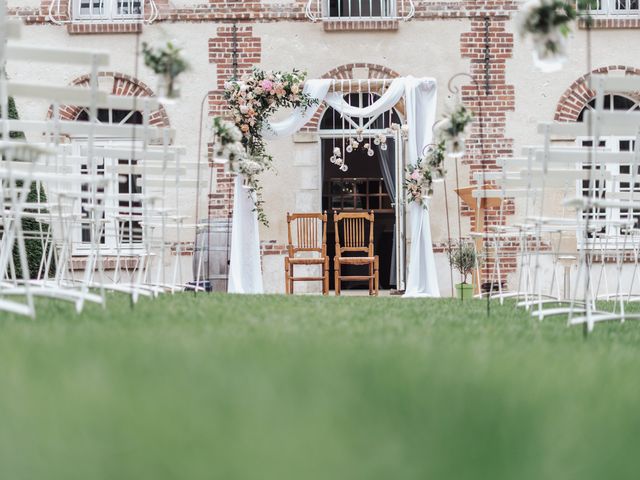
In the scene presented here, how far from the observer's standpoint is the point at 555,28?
153 inches

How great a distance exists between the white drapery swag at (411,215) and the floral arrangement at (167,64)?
4765 millimetres

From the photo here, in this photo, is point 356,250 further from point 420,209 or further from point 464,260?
point 420,209

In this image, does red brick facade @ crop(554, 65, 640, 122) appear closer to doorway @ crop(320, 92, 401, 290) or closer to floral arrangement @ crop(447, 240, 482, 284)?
floral arrangement @ crop(447, 240, 482, 284)

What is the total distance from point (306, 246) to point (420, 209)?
5.52ft

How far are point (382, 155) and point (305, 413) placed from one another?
939 cm

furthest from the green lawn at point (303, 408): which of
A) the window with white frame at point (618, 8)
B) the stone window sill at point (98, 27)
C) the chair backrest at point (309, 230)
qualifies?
the window with white frame at point (618, 8)

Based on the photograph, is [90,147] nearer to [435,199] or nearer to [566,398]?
[566,398]

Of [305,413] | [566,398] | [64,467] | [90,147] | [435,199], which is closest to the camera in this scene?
[64,467]

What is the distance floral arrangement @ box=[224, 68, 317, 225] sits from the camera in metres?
9.20

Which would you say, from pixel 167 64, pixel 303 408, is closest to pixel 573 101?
pixel 167 64

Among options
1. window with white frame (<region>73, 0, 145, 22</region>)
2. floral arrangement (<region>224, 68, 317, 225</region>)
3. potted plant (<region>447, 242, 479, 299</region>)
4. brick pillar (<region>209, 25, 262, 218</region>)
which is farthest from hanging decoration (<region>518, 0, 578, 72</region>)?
window with white frame (<region>73, 0, 145, 22</region>)

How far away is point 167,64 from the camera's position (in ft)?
13.6

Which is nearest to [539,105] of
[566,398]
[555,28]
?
[555,28]

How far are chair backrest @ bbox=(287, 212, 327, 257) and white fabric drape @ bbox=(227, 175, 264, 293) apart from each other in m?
1.10
